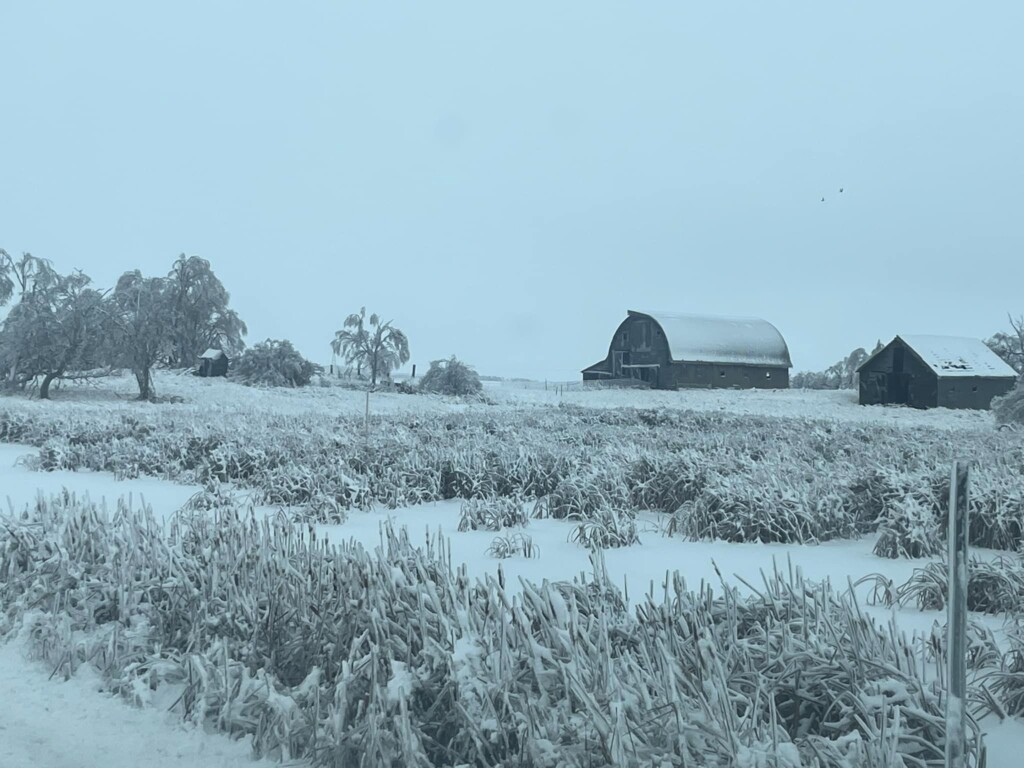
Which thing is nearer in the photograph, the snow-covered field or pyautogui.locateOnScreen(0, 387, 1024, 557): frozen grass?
the snow-covered field

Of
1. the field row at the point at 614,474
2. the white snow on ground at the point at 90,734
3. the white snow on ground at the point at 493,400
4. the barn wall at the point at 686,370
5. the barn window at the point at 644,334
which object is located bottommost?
the white snow on ground at the point at 90,734

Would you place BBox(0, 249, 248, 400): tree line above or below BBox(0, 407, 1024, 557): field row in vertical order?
above

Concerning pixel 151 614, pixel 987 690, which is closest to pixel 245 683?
pixel 151 614

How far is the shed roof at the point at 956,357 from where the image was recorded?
1444 inches

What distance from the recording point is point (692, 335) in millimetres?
49219

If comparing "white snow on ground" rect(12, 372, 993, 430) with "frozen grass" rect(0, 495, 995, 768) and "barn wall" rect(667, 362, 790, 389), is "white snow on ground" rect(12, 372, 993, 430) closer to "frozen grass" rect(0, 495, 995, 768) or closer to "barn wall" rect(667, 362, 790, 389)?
"barn wall" rect(667, 362, 790, 389)

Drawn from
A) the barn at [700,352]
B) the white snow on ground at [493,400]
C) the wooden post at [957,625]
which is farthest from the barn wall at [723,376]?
the wooden post at [957,625]

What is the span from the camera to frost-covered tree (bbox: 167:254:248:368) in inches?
1457

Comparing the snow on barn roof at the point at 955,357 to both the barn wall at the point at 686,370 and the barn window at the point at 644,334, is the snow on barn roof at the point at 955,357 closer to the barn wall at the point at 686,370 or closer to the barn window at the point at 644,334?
the barn wall at the point at 686,370

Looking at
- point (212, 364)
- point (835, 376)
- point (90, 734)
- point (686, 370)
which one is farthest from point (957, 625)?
point (835, 376)

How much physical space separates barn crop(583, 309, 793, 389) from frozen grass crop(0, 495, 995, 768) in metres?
44.2

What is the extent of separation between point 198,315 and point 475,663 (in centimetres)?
4079

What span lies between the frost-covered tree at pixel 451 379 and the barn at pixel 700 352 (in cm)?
1206

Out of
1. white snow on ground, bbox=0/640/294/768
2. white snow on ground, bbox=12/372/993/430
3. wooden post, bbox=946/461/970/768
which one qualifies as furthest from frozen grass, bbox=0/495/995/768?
white snow on ground, bbox=12/372/993/430
